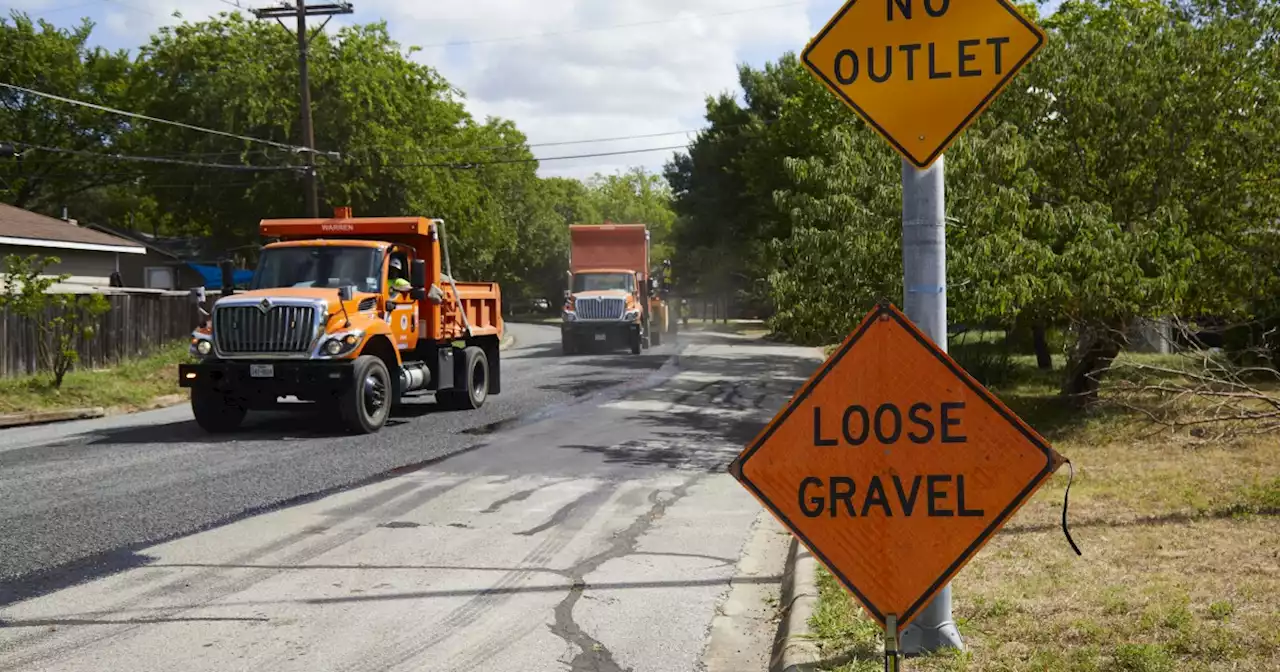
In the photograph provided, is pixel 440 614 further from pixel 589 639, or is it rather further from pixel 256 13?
pixel 256 13

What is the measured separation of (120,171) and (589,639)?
5372cm

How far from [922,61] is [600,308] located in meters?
29.3

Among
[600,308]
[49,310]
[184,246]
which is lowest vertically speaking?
[600,308]

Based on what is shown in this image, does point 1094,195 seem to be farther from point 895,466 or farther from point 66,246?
point 66,246

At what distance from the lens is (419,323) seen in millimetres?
17172

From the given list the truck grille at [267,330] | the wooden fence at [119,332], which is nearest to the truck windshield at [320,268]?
the truck grille at [267,330]

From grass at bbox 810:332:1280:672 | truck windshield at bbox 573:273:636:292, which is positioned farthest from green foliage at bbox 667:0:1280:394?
truck windshield at bbox 573:273:636:292

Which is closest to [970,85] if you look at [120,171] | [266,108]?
[266,108]

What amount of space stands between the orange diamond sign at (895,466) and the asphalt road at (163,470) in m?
4.82

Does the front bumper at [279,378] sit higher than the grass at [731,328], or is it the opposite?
the front bumper at [279,378]

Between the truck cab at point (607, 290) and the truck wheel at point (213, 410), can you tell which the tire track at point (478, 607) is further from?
the truck cab at point (607, 290)

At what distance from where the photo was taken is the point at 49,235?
112 ft

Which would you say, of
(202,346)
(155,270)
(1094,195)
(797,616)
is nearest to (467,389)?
(202,346)

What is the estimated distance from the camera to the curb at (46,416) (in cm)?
1723
